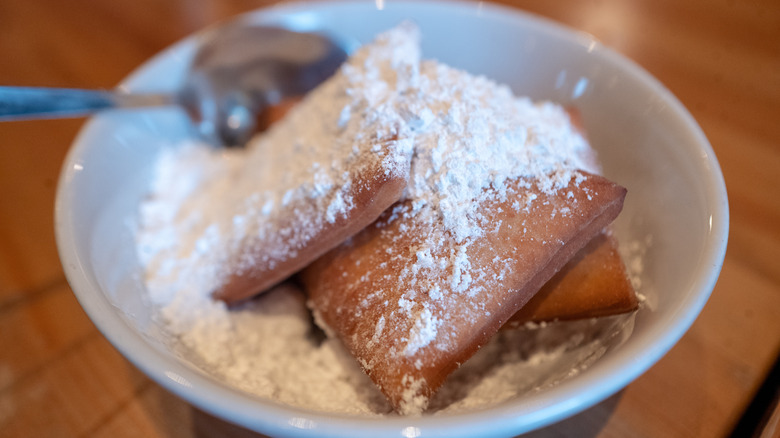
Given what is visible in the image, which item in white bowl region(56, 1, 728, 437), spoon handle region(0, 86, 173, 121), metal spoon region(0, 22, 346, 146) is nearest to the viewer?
white bowl region(56, 1, 728, 437)

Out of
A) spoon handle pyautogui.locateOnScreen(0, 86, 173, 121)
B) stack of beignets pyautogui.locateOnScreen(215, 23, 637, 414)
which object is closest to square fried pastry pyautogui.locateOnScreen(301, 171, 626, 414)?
stack of beignets pyautogui.locateOnScreen(215, 23, 637, 414)

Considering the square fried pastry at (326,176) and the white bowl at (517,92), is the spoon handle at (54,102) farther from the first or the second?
the square fried pastry at (326,176)

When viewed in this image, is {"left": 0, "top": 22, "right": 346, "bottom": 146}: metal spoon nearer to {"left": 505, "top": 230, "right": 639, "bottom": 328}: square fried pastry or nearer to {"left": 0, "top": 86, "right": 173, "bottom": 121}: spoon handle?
{"left": 0, "top": 86, "right": 173, "bottom": 121}: spoon handle

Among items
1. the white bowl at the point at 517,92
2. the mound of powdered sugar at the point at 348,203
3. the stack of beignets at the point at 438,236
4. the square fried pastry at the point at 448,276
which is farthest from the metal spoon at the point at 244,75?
the square fried pastry at the point at 448,276

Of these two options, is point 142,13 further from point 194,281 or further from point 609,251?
point 609,251

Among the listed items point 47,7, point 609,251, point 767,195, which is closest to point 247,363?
point 609,251
